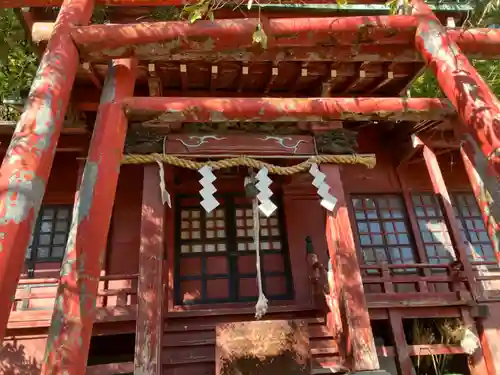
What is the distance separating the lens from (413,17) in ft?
14.5

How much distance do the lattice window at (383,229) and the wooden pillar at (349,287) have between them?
277cm

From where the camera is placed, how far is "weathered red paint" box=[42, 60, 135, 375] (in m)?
3.11

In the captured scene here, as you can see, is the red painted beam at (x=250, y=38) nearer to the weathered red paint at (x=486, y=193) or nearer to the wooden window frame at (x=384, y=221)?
the weathered red paint at (x=486, y=193)

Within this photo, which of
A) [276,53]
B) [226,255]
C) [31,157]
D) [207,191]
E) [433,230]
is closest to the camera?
[31,157]

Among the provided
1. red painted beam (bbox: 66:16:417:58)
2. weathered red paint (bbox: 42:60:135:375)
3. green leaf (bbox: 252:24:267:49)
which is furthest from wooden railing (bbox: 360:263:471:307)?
weathered red paint (bbox: 42:60:135:375)

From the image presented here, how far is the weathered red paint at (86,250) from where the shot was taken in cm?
311

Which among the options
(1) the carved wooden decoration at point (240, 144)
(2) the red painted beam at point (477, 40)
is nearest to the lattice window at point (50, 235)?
(1) the carved wooden decoration at point (240, 144)

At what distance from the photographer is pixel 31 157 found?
3.29 meters

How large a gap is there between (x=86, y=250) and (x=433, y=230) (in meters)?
7.65

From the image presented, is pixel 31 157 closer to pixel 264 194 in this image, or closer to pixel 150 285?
pixel 150 285

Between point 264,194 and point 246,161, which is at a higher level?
point 246,161

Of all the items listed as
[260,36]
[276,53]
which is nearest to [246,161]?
[276,53]

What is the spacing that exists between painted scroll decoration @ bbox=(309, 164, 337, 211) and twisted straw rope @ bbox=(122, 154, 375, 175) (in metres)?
0.16

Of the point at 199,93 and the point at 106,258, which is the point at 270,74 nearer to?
the point at 199,93
